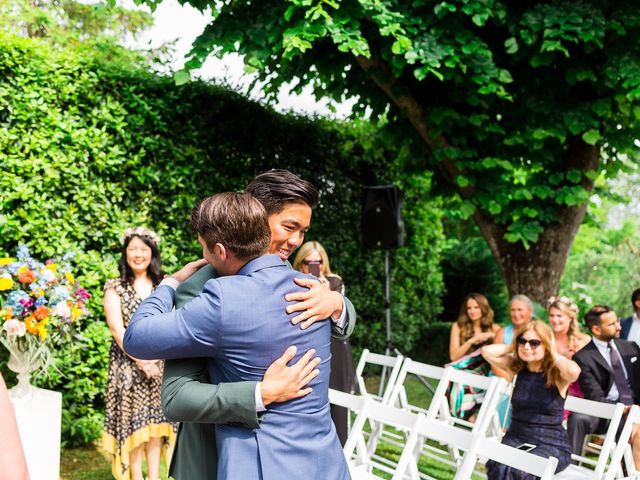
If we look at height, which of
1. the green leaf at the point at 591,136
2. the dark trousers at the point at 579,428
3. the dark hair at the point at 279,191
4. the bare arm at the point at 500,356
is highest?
the green leaf at the point at 591,136

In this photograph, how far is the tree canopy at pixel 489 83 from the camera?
18.7ft

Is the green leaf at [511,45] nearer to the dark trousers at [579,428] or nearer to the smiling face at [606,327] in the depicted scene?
the smiling face at [606,327]

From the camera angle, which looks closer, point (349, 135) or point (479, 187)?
point (479, 187)

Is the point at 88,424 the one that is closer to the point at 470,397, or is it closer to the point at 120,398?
the point at 120,398

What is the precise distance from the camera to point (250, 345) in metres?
1.77

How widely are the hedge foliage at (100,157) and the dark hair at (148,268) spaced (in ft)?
3.89

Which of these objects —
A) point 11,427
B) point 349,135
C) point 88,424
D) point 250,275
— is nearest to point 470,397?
point 88,424

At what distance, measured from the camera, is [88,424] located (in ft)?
19.4

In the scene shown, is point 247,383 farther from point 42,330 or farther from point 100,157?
point 100,157

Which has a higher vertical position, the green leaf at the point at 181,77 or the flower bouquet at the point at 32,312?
the green leaf at the point at 181,77

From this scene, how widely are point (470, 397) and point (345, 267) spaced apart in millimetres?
3253

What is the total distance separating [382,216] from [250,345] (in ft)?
23.3

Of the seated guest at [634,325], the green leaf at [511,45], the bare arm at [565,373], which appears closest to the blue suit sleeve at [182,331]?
the bare arm at [565,373]

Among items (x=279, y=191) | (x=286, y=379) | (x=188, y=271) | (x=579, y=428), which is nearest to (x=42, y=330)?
(x=188, y=271)
